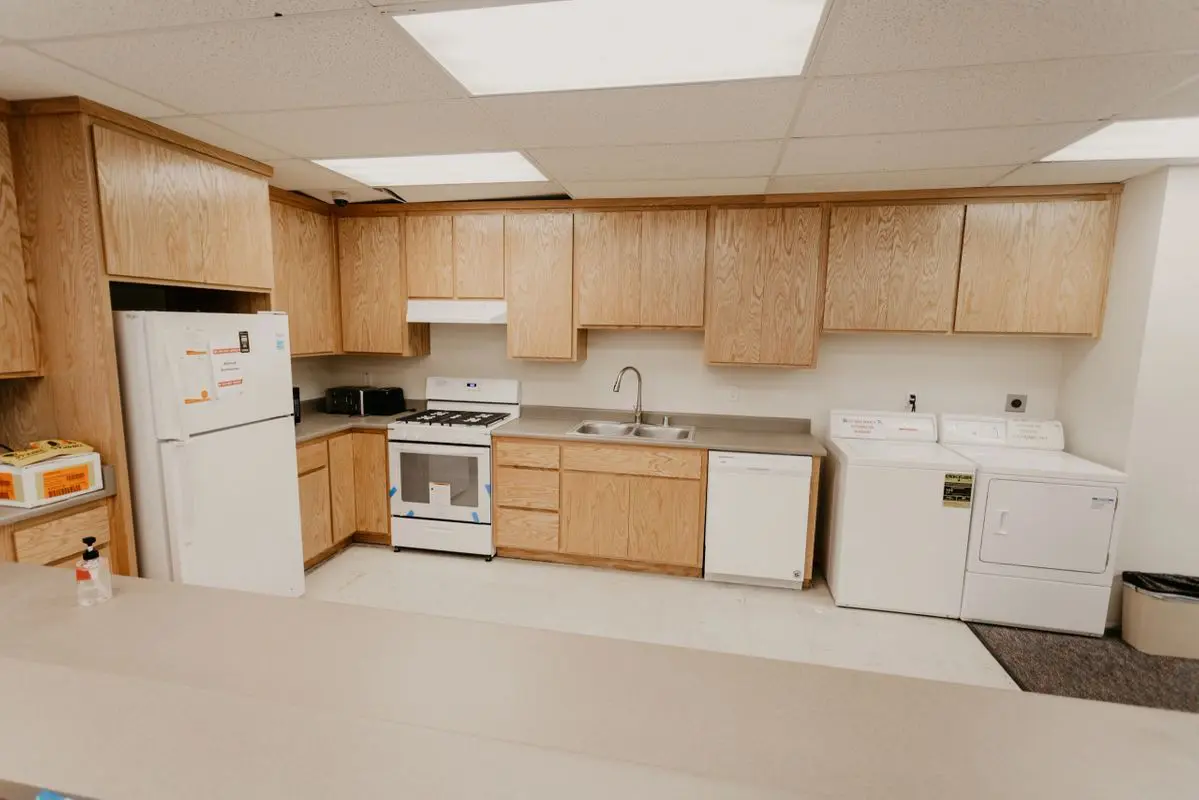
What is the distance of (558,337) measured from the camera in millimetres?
3617

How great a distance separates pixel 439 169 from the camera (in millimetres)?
2871

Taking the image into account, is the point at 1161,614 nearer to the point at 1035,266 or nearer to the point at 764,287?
the point at 1035,266

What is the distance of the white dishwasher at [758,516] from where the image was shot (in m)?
3.19

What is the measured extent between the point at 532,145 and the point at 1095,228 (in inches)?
120

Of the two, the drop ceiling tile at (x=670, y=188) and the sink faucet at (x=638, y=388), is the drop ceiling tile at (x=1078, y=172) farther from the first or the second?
the sink faucet at (x=638, y=388)

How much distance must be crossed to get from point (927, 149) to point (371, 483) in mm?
3703

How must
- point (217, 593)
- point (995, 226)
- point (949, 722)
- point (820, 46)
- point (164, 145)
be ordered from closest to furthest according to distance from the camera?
point (949, 722), point (217, 593), point (820, 46), point (164, 145), point (995, 226)

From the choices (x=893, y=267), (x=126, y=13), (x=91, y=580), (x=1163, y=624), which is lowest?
(x=1163, y=624)

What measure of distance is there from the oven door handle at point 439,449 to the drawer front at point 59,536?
162 cm

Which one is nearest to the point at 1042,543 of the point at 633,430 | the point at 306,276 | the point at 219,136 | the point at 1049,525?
the point at 1049,525

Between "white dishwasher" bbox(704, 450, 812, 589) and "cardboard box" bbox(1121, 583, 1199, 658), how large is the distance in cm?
157

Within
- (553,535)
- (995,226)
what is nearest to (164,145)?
(553,535)

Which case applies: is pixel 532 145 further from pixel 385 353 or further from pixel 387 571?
pixel 387 571

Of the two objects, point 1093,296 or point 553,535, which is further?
point 553,535
